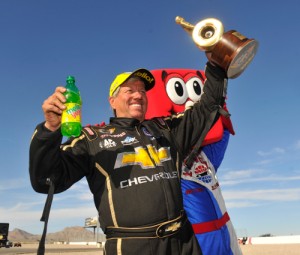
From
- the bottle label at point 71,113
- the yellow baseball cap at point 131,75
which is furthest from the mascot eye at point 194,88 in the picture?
the bottle label at point 71,113

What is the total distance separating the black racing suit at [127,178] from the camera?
8.71 ft

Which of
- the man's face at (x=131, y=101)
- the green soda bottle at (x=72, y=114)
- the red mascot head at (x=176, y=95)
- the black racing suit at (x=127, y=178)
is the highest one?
the red mascot head at (x=176, y=95)

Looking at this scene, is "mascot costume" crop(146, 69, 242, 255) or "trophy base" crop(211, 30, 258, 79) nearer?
"trophy base" crop(211, 30, 258, 79)

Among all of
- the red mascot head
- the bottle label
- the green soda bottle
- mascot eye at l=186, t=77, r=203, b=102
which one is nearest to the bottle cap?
the green soda bottle

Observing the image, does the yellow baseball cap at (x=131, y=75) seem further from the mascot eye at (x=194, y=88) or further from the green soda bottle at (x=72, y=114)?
the mascot eye at (x=194, y=88)

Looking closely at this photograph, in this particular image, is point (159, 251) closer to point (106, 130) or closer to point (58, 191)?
point (58, 191)

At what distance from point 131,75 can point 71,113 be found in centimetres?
107

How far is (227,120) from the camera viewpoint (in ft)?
19.6

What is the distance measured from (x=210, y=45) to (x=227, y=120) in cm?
272

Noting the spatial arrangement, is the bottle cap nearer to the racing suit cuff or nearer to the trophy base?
the racing suit cuff

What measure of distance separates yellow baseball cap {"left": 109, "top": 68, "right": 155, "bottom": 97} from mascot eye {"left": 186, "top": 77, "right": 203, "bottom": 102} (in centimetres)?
234

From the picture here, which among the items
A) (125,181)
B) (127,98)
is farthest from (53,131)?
(127,98)

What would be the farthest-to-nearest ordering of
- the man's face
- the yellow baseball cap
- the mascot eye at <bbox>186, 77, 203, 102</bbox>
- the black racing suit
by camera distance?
the mascot eye at <bbox>186, 77, 203, 102</bbox> < the yellow baseball cap < the man's face < the black racing suit

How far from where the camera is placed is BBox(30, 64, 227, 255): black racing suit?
8.71 ft
